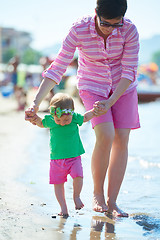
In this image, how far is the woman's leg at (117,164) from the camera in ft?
13.0

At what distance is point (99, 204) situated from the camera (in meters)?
3.87

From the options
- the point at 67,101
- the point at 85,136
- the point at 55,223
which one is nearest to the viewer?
the point at 55,223

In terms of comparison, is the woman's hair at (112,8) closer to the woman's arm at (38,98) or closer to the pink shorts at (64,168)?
the woman's arm at (38,98)

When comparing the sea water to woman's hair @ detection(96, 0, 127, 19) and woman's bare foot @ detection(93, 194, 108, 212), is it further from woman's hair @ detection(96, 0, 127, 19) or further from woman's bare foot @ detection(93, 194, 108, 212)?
woman's hair @ detection(96, 0, 127, 19)

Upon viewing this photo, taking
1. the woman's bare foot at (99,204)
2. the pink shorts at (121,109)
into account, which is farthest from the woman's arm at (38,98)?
the woman's bare foot at (99,204)

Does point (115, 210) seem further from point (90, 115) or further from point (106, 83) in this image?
point (106, 83)

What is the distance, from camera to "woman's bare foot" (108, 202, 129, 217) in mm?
3762

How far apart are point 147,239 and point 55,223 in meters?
0.67

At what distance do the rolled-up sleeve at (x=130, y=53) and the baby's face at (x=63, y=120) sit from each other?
55cm

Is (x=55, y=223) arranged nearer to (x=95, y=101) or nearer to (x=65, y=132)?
(x=65, y=132)

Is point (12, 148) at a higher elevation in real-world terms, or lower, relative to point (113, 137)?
lower

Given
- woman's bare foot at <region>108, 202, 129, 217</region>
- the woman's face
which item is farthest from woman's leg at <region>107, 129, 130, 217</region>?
the woman's face

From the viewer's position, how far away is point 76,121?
375 cm

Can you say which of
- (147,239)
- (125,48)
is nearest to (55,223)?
(147,239)
